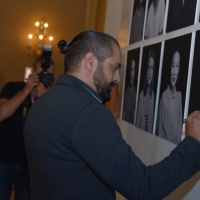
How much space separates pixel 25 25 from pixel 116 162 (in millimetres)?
3258

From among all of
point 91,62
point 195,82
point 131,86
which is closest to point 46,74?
point 131,86

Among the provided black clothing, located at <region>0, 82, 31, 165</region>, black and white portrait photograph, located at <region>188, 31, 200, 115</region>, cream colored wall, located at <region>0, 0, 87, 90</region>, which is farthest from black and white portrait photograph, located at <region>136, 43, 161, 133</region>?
cream colored wall, located at <region>0, 0, 87, 90</region>

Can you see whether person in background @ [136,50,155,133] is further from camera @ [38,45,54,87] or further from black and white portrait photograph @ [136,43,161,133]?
camera @ [38,45,54,87]

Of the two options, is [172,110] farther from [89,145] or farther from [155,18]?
[89,145]

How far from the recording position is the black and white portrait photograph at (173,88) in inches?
74.3

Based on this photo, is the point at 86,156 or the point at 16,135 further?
the point at 16,135

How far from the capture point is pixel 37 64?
2.86m

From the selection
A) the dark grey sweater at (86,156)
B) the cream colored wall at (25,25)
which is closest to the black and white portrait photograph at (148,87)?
the dark grey sweater at (86,156)

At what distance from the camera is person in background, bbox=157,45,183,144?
75.2 inches

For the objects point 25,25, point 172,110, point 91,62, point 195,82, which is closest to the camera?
point 91,62

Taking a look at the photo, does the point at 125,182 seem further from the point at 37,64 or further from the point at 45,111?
the point at 37,64

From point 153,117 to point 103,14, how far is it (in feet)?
6.14

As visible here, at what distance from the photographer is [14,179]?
8.87 feet

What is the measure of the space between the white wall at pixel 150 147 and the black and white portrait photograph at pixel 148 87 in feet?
0.25
